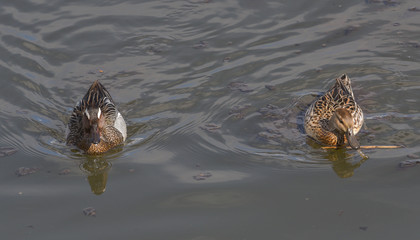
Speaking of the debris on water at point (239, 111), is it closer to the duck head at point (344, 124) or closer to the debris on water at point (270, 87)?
the debris on water at point (270, 87)

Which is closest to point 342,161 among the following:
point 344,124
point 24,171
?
point 344,124

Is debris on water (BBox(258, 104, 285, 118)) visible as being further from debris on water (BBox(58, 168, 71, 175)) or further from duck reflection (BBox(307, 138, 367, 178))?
debris on water (BBox(58, 168, 71, 175))

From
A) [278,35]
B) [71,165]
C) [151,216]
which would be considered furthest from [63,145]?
[278,35]

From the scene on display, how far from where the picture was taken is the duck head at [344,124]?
11117 mm

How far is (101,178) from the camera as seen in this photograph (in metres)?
10.9

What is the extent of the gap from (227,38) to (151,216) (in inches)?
250

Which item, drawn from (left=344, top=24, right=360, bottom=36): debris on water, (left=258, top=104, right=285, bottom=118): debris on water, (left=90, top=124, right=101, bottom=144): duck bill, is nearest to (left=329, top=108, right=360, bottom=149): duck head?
(left=258, top=104, right=285, bottom=118): debris on water

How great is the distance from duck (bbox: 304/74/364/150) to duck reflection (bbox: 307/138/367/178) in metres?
0.20

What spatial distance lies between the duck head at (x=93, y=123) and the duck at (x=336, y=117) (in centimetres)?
355

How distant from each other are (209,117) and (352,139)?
2.58m

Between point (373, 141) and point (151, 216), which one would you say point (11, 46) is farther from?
point (373, 141)

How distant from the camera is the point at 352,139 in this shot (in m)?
11.1

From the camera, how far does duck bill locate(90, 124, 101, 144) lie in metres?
11.8

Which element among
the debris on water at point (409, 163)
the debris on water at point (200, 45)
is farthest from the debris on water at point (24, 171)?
the debris on water at point (409, 163)
